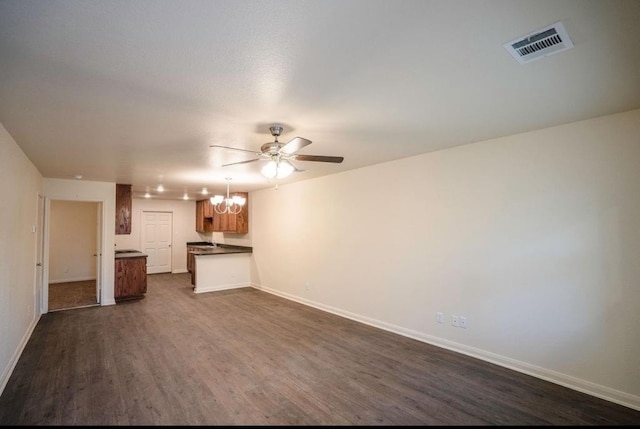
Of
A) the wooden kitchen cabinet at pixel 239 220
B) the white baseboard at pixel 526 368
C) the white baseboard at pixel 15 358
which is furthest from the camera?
the wooden kitchen cabinet at pixel 239 220

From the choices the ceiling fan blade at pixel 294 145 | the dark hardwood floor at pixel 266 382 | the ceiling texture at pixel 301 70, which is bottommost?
the dark hardwood floor at pixel 266 382

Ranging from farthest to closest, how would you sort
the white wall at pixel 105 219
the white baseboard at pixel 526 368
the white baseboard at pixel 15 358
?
the white wall at pixel 105 219, the white baseboard at pixel 15 358, the white baseboard at pixel 526 368

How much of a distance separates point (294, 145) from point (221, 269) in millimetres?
5601

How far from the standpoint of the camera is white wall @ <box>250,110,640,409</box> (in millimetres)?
2691

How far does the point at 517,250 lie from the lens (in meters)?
3.26

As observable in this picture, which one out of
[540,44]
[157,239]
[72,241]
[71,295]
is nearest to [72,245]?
[72,241]

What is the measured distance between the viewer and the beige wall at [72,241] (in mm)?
8258

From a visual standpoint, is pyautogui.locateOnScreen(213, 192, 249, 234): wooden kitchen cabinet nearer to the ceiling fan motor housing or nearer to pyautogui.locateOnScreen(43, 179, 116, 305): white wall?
pyautogui.locateOnScreen(43, 179, 116, 305): white wall

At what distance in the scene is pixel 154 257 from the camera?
9.94m

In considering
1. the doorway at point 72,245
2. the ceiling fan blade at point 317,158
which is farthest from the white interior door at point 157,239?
the ceiling fan blade at point 317,158

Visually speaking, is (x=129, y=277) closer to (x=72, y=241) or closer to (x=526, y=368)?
(x=72, y=241)

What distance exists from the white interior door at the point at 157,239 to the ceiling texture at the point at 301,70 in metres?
6.94

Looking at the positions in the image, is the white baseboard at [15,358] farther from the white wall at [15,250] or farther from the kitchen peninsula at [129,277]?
the kitchen peninsula at [129,277]

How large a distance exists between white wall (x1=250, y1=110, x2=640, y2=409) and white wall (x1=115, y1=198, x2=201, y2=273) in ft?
23.8
